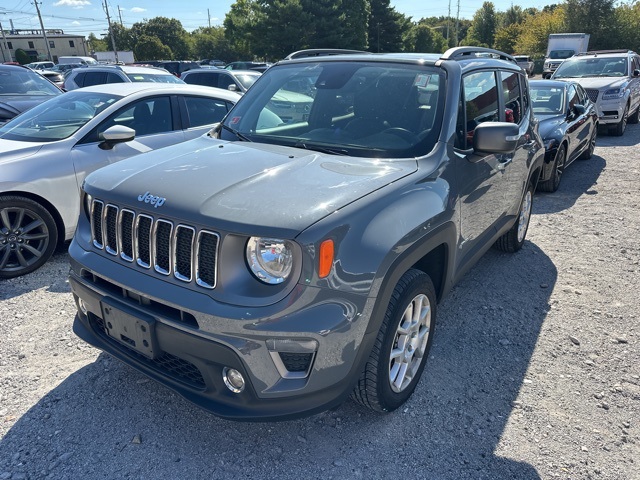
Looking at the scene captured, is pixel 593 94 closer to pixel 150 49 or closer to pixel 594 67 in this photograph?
pixel 594 67

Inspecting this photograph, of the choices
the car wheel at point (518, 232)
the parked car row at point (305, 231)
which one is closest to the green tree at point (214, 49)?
the car wheel at point (518, 232)

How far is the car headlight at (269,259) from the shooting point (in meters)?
2.08

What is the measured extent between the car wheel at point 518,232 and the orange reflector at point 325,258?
316 centimetres

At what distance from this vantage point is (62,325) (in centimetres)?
368

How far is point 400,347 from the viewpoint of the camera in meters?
2.69

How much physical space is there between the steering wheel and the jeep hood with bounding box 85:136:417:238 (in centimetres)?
23

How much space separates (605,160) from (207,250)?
9.47 m

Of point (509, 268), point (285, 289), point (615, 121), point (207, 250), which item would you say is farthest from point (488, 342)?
point (615, 121)

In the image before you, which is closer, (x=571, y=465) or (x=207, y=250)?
(x=207, y=250)

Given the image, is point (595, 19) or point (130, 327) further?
point (595, 19)

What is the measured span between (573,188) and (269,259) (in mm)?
6873

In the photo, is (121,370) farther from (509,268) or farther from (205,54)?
(205,54)

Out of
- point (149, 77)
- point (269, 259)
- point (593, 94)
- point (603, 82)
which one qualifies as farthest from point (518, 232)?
point (149, 77)

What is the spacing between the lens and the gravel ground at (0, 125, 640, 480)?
2443 millimetres
